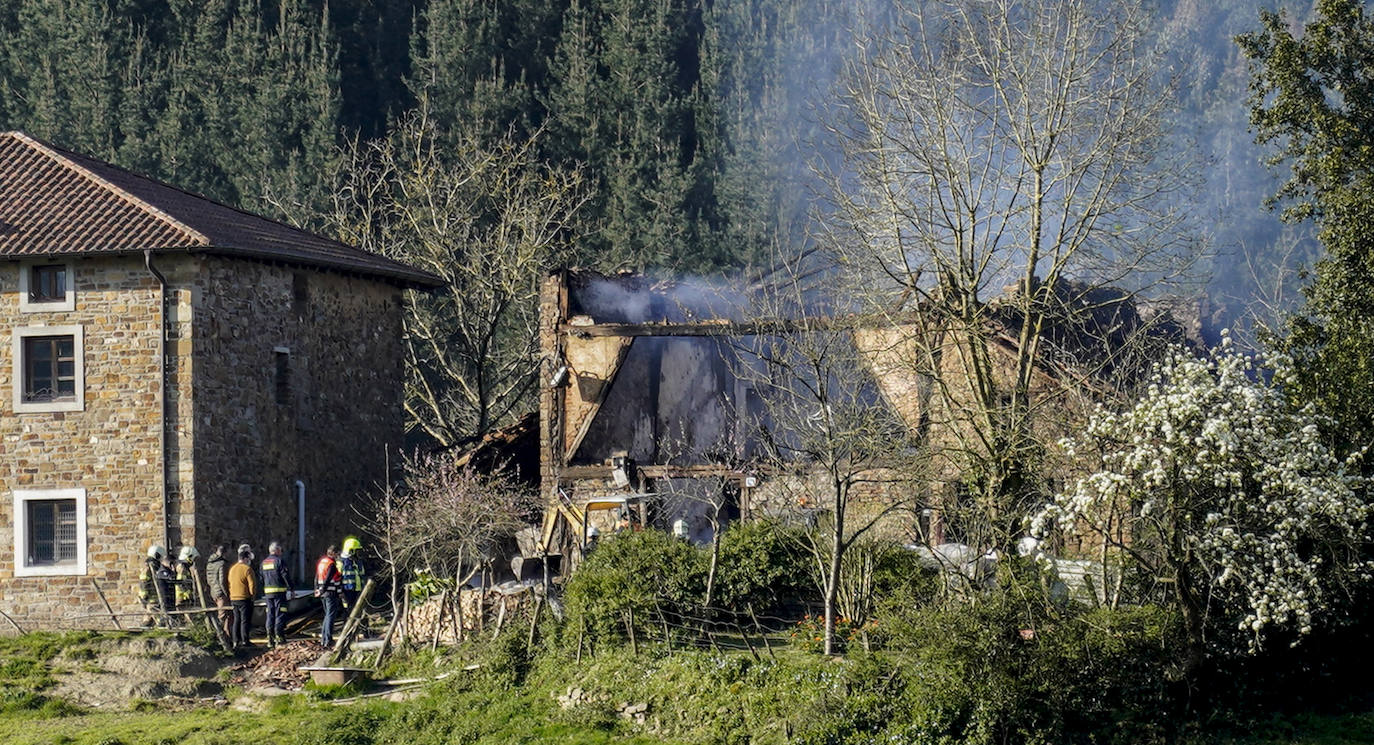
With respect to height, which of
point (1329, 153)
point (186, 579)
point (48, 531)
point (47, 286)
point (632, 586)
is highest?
point (1329, 153)

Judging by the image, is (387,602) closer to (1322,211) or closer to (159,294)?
(159,294)

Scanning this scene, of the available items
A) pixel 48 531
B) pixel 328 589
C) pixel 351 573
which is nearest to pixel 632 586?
pixel 328 589

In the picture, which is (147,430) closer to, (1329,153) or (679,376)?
(679,376)

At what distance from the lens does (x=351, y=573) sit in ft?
80.4

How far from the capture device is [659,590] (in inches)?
838

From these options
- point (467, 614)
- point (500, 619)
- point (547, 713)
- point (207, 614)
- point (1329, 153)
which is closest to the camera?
point (547, 713)

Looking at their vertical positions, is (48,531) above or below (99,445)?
below

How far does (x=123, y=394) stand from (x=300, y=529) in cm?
403

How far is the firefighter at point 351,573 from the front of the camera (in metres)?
24.5

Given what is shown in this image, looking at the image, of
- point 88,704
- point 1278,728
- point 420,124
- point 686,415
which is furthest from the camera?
point 420,124

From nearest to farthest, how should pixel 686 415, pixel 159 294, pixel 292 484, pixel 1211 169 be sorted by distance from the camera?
pixel 159 294 → pixel 292 484 → pixel 686 415 → pixel 1211 169

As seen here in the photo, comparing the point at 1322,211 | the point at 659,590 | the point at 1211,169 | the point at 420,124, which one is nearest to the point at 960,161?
the point at 1322,211

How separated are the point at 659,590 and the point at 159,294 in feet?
33.1

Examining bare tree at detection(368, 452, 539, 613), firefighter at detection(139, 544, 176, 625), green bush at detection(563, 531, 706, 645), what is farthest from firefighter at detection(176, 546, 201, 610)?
green bush at detection(563, 531, 706, 645)
